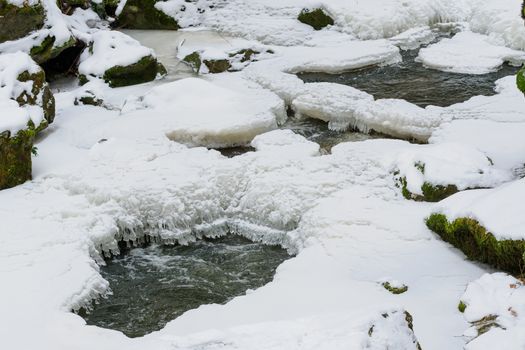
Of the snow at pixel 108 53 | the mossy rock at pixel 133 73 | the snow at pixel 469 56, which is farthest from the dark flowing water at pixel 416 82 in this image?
the snow at pixel 108 53

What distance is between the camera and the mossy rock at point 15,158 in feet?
29.0

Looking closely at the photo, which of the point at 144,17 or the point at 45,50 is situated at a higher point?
the point at 45,50

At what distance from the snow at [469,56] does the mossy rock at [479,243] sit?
7169 millimetres

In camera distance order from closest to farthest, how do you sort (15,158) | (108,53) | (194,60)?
(15,158)
(108,53)
(194,60)

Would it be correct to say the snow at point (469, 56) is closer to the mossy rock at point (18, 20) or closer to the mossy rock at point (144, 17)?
the mossy rock at point (144, 17)

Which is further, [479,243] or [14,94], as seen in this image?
[14,94]

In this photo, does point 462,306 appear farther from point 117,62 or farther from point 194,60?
point 194,60

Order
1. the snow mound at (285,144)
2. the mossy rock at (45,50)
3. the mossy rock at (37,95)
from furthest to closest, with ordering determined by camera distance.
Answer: the mossy rock at (45,50)
the mossy rock at (37,95)
the snow mound at (285,144)

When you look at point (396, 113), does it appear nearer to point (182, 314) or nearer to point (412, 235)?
point (412, 235)

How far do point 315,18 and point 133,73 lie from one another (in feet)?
20.9

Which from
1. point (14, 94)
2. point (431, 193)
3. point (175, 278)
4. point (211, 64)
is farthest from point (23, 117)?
point (431, 193)

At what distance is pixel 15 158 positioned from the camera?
8.94 meters

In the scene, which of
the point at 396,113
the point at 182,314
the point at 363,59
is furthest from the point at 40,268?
the point at 363,59

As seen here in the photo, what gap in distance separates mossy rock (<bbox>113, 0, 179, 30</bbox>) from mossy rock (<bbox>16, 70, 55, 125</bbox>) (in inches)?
310
